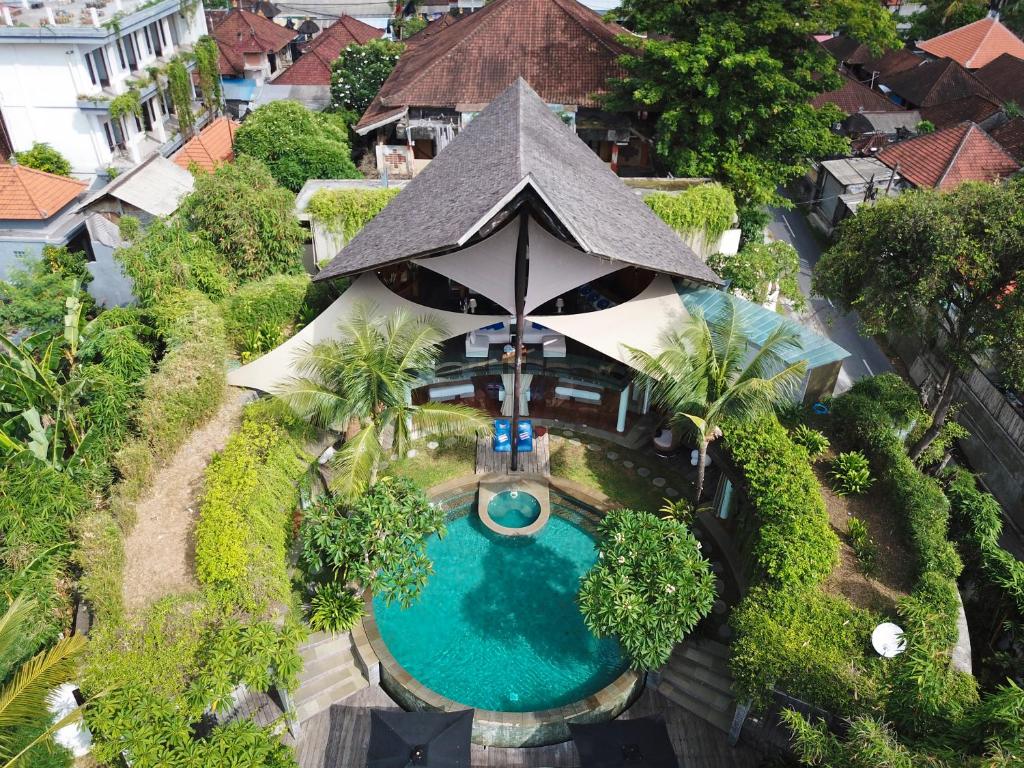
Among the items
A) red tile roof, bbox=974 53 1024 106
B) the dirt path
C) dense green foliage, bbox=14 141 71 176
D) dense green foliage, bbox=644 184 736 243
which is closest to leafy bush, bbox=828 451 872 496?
dense green foliage, bbox=644 184 736 243

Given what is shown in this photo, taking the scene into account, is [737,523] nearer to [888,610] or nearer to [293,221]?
[888,610]

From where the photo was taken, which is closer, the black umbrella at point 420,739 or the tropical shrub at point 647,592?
the black umbrella at point 420,739

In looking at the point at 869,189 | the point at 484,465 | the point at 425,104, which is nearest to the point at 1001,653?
the point at 484,465

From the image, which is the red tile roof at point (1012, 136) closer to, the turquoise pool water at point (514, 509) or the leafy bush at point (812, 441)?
the leafy bush at point (812, 441)

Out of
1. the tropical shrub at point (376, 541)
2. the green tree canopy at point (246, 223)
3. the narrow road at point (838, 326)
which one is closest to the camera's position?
the tropical shrub at point (376, 541)

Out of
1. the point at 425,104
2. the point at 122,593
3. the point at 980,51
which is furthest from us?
the point at 980,51

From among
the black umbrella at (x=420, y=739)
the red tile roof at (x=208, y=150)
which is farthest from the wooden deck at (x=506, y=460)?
the red tile roof at (x=208, y=150)

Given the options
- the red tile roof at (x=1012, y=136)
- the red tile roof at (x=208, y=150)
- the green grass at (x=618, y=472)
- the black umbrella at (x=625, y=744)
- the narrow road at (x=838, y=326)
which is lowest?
the narrow road at (x=838, y=326)

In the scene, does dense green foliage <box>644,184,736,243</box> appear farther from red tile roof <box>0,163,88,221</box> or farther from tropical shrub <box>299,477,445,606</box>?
red tile roof <box>0,163,88,221</box>
